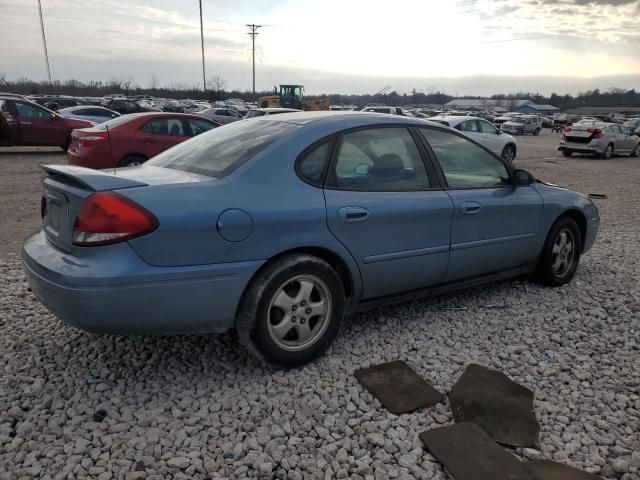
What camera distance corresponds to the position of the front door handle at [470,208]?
3.91m

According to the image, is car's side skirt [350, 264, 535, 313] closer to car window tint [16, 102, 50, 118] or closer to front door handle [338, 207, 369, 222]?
front door handle [338, 207, 369, 222]

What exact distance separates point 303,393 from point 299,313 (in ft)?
1.54

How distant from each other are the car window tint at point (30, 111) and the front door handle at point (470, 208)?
1469 cm

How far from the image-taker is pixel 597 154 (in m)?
20.4

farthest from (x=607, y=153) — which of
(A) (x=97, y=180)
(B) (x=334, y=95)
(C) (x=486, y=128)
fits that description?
(B) (x=334, y=95)

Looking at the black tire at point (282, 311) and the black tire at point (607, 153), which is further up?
the black tire at point (282, 311)

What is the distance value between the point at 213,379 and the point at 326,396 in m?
0.70

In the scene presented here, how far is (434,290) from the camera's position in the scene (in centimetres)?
396

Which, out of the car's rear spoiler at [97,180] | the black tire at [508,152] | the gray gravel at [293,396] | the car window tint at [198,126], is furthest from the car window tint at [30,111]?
the black tire at [508,152]

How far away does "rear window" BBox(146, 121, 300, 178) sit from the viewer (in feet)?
10.6

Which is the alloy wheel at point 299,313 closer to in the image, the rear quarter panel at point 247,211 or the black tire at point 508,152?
the rear quarter panel at point 247,211

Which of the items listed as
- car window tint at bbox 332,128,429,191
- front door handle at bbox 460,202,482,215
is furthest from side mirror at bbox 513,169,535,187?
car window tint at bbox 332,128,429,191

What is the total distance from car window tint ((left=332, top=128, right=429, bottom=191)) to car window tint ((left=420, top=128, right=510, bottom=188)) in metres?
0.23

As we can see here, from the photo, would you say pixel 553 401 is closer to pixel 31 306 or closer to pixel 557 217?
pixel 557 217
